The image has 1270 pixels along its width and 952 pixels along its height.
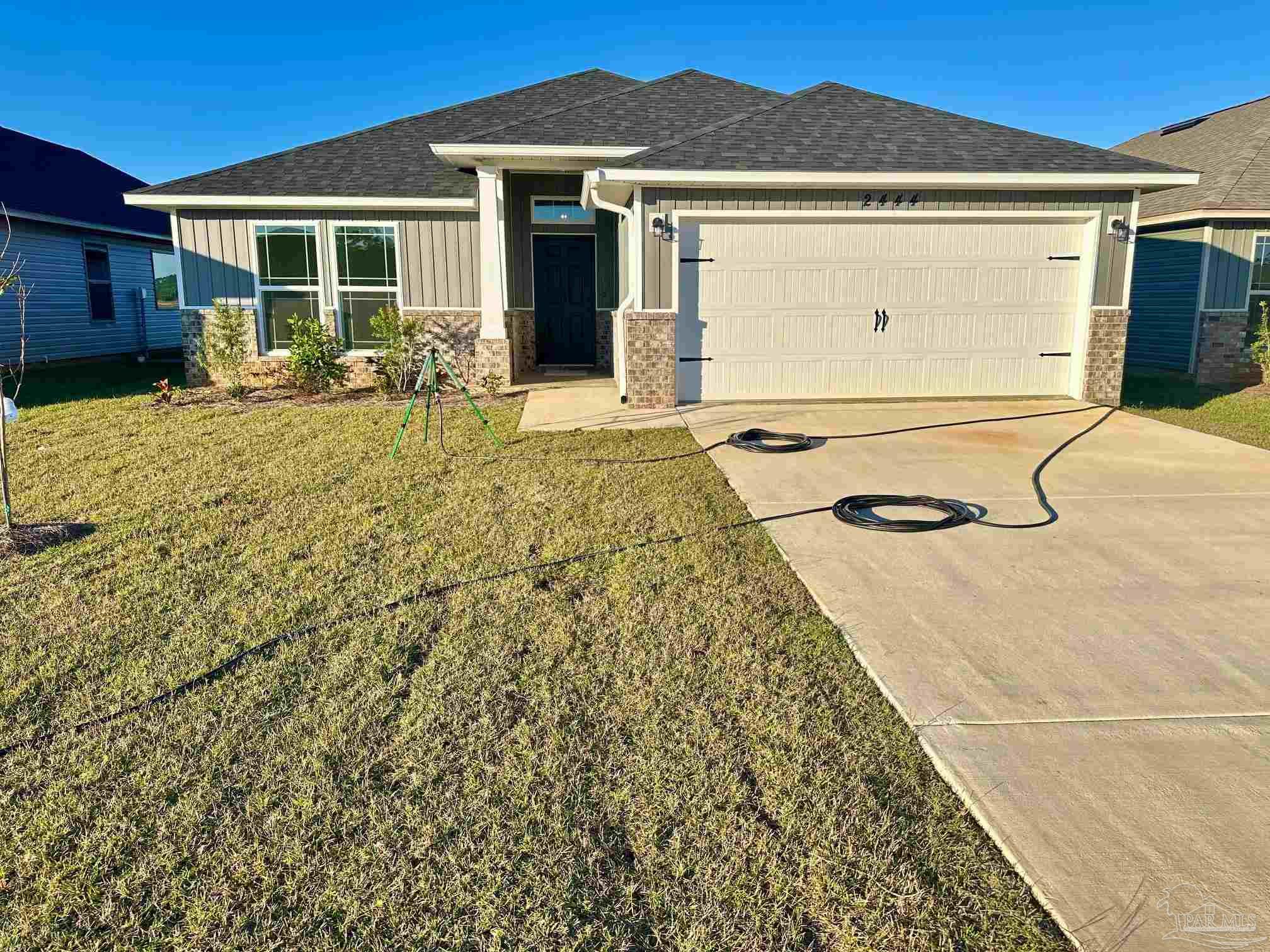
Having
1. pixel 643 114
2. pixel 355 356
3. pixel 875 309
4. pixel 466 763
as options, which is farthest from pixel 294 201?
pixel 466 763

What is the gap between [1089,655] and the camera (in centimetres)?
339

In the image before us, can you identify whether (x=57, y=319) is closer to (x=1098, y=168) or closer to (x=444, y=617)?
(x=444, y=617)

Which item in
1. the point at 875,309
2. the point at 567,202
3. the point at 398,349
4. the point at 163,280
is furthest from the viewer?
the point at 163,280

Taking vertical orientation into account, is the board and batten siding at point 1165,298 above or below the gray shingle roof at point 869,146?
below

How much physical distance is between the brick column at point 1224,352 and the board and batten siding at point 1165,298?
0.25 m

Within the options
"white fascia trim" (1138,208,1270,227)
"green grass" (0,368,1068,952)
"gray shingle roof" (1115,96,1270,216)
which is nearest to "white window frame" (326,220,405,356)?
"green grass" (0,368,1068,952)

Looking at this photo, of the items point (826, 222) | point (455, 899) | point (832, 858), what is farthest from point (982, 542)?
point (826, 222)

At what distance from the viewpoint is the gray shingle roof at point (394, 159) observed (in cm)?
1152

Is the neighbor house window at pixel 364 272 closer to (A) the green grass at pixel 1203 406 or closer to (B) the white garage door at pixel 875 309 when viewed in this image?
(B) the white garage door at pixel 875 309

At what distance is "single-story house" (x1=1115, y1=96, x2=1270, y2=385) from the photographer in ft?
40.4

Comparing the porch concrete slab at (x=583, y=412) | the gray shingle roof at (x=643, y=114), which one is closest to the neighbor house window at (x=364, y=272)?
the gray shingle roof at (x=643, y=114)

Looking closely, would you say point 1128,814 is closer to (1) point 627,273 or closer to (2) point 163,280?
(1) point 627,273

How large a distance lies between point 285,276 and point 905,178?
8.60 metres

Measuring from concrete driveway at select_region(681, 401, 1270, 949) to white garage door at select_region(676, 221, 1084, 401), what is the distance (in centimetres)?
334
